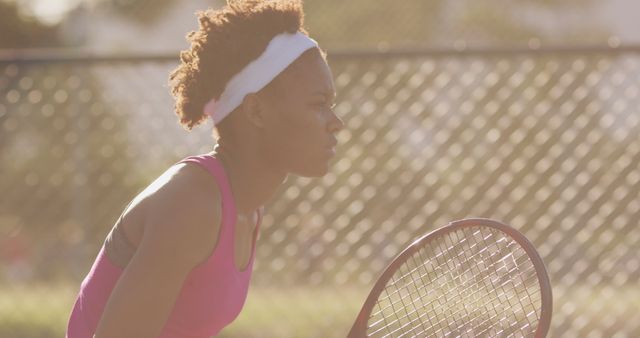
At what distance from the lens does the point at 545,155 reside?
5.55 meters

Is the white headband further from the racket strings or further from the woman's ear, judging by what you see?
the racket strings

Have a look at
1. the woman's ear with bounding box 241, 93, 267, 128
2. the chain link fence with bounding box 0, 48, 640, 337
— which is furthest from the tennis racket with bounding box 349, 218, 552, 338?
the chain link fence with bounding box 0, 48, 640, 337

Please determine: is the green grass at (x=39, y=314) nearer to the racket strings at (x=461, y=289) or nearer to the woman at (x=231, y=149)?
the racket strings at (x=461, y=289)

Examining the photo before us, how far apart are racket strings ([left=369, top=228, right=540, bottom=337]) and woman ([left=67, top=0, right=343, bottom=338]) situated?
0.44 m

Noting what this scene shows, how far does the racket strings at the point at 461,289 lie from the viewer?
3201mm

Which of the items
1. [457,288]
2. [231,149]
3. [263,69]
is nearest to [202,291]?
[231,149]

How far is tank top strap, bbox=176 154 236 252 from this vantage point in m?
2.81

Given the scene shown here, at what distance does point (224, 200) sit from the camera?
2824 millimetres

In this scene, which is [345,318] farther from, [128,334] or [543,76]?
[128,334]

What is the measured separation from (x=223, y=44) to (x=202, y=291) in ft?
1.68

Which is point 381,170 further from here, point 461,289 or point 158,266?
point 158,266

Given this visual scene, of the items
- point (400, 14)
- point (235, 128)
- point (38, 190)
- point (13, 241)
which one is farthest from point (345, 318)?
point (400, 14)

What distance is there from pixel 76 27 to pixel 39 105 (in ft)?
14.7

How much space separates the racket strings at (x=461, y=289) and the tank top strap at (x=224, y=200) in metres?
0.56
